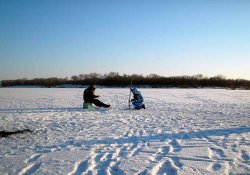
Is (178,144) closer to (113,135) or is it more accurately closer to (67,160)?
(113,135)

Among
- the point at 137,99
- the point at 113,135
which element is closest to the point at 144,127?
the point at 113,135

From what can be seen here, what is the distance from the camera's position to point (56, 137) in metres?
7.72

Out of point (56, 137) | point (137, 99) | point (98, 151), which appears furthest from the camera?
point (137, 99)

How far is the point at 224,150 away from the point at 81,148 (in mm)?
3557

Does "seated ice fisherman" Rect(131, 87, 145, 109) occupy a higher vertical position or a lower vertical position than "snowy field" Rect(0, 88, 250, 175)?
higher

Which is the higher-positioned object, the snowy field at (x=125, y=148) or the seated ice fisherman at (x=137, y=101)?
the seated ice fisherman at (x=137, y=101)

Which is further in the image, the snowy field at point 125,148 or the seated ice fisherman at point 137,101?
the seated ice fisherman at point 137,101

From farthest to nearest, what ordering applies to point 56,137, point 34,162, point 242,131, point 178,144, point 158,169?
point 242,131
point 56,137
point 178,144
point 34,162
point 158,169

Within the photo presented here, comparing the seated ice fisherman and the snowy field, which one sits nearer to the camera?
the snowy field

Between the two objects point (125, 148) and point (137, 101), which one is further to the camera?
point (137, 101)

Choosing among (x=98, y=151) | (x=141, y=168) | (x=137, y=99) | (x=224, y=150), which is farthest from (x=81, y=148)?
(x=137, y=99)

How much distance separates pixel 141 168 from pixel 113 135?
115 inches

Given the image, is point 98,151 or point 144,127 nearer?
point 98,151

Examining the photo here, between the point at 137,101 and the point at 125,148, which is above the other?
the point at 137,101
